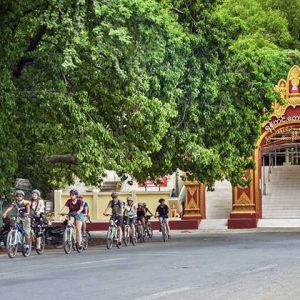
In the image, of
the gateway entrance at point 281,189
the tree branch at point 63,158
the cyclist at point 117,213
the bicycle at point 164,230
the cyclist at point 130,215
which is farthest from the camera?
the gateway entrance at point 281,189

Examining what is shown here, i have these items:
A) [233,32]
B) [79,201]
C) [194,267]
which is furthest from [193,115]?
[194,267]

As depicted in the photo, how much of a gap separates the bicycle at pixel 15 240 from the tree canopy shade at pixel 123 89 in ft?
9.15

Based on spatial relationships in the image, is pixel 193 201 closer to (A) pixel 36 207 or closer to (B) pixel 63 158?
(B) pixel 63 158

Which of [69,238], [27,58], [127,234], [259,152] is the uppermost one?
[27,58]

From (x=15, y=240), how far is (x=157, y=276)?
7655 millimetres

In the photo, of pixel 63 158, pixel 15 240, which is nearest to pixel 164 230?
pixel 63 158

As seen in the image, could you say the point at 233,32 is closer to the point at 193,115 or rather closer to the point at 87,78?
the point at 193,115

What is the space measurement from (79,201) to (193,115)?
6.10 meters

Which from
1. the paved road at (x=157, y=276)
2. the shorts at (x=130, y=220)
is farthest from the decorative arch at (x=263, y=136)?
the paved road at (x=157, y=276)

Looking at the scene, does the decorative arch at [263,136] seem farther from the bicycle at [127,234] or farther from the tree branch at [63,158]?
the tree branch at [63,158]

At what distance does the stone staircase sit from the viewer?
148 ft

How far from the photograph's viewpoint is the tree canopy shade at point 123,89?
24781 mm

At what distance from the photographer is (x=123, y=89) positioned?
26.2 meters

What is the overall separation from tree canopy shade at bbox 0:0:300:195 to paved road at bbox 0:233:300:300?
453cm
